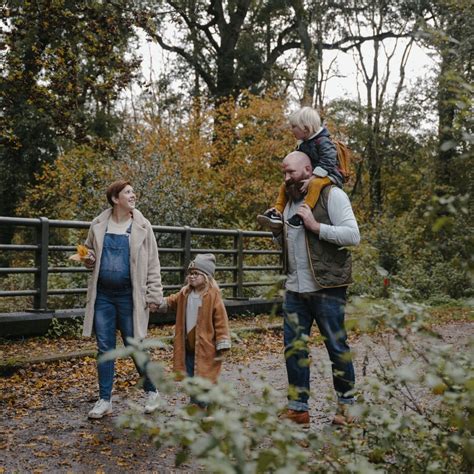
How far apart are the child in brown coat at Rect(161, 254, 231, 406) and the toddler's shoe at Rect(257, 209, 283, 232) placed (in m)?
0.50

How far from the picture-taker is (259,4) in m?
31.2

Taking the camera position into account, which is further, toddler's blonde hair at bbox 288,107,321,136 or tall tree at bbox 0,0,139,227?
tall tree at bbox 0,0,139,227

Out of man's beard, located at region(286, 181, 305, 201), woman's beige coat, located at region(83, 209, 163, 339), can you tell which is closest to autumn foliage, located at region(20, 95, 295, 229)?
woman's beige coat, located at region(83, 209, 163, 339)

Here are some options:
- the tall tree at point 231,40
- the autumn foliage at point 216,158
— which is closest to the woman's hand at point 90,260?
the autumn foliage at point 216,158

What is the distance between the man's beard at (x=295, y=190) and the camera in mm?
5457

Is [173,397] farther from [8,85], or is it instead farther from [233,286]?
[8,85]

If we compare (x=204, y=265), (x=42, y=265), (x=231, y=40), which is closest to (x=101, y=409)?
(x=204, y=265)

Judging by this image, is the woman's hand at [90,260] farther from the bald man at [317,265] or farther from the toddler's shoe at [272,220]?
the bald man at [317,265]

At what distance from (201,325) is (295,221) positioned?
38.8 inches

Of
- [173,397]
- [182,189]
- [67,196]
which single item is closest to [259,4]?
[67,196]

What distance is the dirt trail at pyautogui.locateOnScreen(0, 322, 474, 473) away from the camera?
487cm

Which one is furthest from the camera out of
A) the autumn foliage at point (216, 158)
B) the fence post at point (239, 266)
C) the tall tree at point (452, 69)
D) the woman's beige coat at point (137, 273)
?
the autumn foliage at point (216, 158)

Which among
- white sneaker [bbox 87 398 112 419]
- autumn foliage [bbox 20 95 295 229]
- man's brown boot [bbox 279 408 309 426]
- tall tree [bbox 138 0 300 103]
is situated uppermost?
tall tree [bbox 138 0 300 103]

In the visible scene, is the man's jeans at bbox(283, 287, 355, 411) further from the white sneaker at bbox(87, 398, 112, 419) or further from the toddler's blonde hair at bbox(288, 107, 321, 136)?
the white sneaker at bbox(87, 398, 112, 419)
